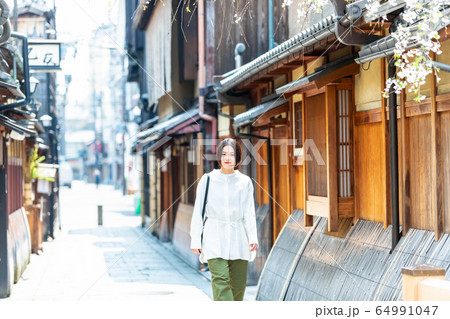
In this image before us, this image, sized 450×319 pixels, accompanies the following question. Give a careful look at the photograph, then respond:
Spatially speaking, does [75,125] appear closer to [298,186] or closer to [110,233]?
[110,233]

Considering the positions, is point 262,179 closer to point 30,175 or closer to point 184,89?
point 184,89

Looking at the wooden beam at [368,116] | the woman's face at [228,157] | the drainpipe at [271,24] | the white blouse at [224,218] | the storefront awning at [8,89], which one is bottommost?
the white blouse at [224,218]

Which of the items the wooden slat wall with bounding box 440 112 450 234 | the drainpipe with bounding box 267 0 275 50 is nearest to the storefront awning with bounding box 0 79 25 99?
the wooden slat wall with bounding box 440 112 450 234

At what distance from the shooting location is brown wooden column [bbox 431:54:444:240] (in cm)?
785

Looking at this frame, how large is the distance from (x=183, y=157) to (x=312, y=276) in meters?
13.3

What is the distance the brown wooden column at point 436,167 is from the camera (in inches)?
309

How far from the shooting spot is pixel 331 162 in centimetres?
1005

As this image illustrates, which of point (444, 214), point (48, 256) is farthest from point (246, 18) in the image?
point (444, 214)

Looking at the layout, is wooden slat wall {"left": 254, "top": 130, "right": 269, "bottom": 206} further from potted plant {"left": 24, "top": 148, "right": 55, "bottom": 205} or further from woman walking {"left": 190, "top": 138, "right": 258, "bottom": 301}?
potted plant {"left": 24, "top": 148, "right": 55, "bottom": 205}

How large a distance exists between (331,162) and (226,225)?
2.55 meters

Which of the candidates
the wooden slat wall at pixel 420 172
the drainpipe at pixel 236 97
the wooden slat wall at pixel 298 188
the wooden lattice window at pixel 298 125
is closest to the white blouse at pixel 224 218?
the wooden slat wall at pixel 420 172

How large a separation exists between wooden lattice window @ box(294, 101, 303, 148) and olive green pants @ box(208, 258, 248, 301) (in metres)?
4.40

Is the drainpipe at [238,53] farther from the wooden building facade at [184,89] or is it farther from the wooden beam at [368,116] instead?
the wooden beam at [368,116]

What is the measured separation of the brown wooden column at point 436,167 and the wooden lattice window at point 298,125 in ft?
14.1
